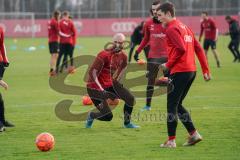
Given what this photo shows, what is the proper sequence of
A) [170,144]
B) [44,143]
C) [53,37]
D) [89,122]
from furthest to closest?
[53,37] → [89,122] → [170,144] → [44,143]

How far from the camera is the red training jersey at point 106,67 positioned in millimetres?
12398

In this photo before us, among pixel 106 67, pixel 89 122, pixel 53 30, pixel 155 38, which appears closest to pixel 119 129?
pixel 89 122

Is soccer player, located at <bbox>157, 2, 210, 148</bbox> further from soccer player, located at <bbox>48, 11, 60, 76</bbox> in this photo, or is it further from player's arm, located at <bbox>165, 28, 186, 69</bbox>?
soccer player, located at <bbox>48, 11, 60, 76</bbox>

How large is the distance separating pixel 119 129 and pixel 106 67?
1.23m

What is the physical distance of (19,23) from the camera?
188ft

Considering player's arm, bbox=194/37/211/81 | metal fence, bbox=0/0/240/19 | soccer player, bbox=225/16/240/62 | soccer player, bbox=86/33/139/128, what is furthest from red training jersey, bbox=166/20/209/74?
metal fence, bbox=0/0/240/19

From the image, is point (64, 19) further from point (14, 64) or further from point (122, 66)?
point (122, 66)

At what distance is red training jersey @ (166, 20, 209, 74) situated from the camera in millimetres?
10195

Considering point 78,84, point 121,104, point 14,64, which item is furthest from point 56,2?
point 121,104

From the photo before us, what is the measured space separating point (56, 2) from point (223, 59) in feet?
109

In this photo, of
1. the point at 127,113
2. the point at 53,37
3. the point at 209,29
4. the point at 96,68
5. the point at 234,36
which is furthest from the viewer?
the point at 234,36

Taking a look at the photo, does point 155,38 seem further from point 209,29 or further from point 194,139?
point 209,29

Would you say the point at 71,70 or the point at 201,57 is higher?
the point at 201,57

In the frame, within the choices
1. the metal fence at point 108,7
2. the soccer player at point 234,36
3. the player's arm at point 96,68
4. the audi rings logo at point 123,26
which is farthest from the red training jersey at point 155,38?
the metal fence at point 108,7
